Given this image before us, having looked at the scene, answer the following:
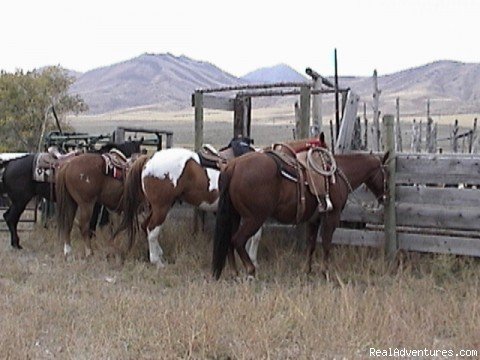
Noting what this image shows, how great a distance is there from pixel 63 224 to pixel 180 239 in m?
1.78

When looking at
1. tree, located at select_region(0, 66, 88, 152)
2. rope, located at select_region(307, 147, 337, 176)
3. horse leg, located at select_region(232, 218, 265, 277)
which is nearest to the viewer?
horse leg, located at select_region(232, 218, 265, 277)

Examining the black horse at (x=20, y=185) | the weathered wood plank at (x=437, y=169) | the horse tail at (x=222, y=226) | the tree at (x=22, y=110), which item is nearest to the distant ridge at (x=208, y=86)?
the tree at (x=22, y=110)

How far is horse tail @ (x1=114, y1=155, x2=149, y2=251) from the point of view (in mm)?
8672

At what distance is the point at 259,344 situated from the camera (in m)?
4.78

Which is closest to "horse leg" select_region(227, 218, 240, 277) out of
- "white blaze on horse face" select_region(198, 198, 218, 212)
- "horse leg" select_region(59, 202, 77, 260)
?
"white blaze on horse face" select_region(198, 198, 218, 212)

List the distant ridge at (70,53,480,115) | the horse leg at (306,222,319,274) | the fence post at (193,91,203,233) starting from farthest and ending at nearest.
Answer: the distant ridge at (70,53,480,115), the fence post at (193,91,203,233), the horse leg at (306,222,319,274)

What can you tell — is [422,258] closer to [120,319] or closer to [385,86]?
[120,319]

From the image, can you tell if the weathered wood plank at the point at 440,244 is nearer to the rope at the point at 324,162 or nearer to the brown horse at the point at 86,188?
the rope at the point at 324,162

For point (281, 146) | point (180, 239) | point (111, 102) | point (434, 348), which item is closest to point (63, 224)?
point (180, 239)

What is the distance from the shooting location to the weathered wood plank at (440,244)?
23.9 feet

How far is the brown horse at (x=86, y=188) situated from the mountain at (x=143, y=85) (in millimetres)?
109470

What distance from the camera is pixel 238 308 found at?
5664 mm

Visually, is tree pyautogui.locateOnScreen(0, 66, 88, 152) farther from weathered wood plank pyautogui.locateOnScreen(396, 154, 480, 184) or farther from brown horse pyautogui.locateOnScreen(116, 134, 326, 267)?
weathered wood plank pyautogui.locateOnScreen(396, 154, 480, 184)

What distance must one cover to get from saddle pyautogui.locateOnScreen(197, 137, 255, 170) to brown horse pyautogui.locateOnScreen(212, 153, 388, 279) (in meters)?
1.11
